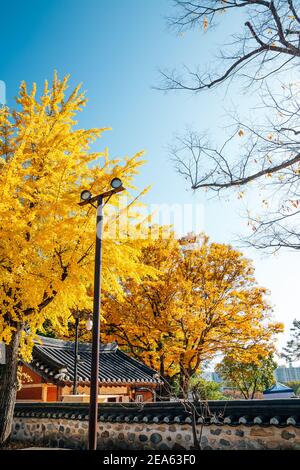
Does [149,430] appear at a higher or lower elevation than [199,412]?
lower

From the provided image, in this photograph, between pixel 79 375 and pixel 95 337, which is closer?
pixel 95 337

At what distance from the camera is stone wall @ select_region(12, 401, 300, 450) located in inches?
252

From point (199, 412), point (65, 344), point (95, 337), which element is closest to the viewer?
point (95, 337)

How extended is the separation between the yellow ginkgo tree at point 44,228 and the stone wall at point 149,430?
1526mm

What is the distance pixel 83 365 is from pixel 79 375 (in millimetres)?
1755

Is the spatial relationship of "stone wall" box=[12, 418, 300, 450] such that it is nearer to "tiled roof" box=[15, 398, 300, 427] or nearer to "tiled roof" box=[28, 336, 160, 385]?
"tiled roof" box=[15, 398, 300, 427]

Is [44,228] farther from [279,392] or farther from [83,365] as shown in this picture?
[279,392]

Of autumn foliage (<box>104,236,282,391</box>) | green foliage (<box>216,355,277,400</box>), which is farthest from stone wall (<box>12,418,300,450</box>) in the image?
green foliage (<box>216,355,277,400</box>)

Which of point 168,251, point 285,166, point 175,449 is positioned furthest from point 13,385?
point 168,251

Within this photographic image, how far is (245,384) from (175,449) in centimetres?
3187

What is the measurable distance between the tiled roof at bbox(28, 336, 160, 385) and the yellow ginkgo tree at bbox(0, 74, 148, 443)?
4.09m

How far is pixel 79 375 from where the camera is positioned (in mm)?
14891

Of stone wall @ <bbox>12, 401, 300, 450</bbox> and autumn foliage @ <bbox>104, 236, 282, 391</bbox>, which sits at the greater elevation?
autumn foliage @ <bbox>104, 236, 282, 391</bbox>

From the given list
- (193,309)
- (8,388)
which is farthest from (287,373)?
(8,388)
